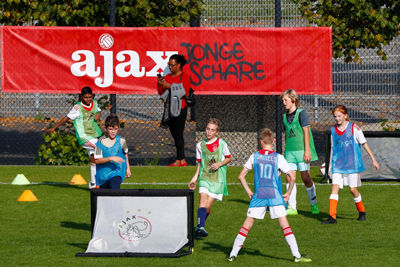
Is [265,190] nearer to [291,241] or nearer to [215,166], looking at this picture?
[291,241]

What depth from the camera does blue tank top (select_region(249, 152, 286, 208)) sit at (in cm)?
873

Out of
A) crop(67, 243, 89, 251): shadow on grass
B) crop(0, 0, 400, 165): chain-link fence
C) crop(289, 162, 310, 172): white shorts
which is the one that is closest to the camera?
crop(67, 243, 89, 251): shadow on grass

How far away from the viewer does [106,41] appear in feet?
55.3

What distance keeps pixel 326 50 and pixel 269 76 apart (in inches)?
48.3

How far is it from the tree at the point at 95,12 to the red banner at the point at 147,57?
0.45 meters

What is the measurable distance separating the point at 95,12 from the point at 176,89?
254cm

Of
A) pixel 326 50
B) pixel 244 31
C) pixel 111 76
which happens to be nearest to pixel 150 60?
pixel 111 76

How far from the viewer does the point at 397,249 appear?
30.6ft

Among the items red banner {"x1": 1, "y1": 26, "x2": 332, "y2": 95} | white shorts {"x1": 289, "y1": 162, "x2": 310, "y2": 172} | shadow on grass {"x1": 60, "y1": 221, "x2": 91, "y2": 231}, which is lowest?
shadow on grass {"x1": 60, "y1": 221, "x2": 91, "y2": 231}

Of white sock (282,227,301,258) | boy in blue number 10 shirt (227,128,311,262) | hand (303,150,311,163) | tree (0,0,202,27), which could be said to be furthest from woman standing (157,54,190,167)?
white sock (282,227,301,258)

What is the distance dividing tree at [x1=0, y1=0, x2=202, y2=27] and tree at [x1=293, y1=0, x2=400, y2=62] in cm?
247

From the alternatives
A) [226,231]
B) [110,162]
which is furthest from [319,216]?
[110,162]

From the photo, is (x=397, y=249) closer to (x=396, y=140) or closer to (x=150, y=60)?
(x=396, y=140)

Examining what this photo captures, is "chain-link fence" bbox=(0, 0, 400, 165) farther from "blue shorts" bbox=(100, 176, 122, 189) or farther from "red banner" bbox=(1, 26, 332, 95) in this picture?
"blue shorts" bbox=(100, 176, 122, 189)
